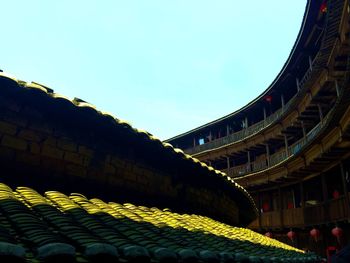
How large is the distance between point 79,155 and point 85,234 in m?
2.36

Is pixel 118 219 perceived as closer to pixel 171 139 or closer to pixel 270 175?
pixel 270 175

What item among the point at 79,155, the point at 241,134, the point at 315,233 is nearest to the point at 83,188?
the point at 79,155

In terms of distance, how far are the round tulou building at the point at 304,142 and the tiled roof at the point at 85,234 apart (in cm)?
827

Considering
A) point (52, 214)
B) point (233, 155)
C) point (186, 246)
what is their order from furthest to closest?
point (233, 155) < point (186, 246) < point (52, 214)

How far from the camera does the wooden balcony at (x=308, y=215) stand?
1720cm

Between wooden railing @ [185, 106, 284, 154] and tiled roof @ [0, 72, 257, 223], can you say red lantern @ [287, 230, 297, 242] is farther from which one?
tiled roof @ [0, 72, 257, 223]

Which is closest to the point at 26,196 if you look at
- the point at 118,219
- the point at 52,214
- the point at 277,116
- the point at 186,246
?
the point at 52,214

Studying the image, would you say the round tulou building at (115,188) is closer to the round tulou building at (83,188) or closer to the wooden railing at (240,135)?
the round tulou building at (83,188)

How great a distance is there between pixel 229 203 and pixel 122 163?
19.8 ft

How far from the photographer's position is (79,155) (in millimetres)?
5754

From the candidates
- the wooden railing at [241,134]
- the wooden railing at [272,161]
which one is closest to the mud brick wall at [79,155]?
the wooden railing at [272,161]

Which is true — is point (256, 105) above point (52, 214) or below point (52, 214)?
above

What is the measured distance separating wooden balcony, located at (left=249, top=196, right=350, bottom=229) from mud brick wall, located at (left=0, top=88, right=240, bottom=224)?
1198 cm

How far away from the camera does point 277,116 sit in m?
24.6
